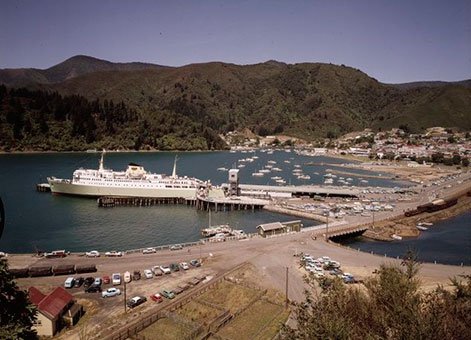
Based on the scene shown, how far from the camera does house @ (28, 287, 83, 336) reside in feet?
71.6

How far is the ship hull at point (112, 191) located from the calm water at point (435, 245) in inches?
1218

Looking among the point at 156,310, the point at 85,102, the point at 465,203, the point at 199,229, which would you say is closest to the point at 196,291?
the point at 156,310

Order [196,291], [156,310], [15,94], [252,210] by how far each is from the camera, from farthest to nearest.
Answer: [15,94] → [252,210] → [196,291] → [156,310]

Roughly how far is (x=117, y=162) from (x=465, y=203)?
90674 millimetres

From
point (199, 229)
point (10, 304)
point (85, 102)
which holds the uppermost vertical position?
point (85, 102)

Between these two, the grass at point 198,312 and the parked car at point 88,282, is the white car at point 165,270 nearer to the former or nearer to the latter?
the parked car at point 88,282

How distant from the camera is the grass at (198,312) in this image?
23500mm

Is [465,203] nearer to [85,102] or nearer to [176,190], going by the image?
[176,190]

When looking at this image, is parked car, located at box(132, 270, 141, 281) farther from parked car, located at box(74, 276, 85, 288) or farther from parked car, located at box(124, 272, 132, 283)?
parked car, located at box(74, 276, 85, 288)

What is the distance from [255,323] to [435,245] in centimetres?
2974

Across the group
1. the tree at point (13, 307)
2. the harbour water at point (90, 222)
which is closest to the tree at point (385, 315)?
the tree at point (13, 307)

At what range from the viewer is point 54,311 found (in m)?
22.3

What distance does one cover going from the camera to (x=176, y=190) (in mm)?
65938

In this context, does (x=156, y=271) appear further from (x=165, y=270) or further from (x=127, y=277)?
(x=127, y=277)
